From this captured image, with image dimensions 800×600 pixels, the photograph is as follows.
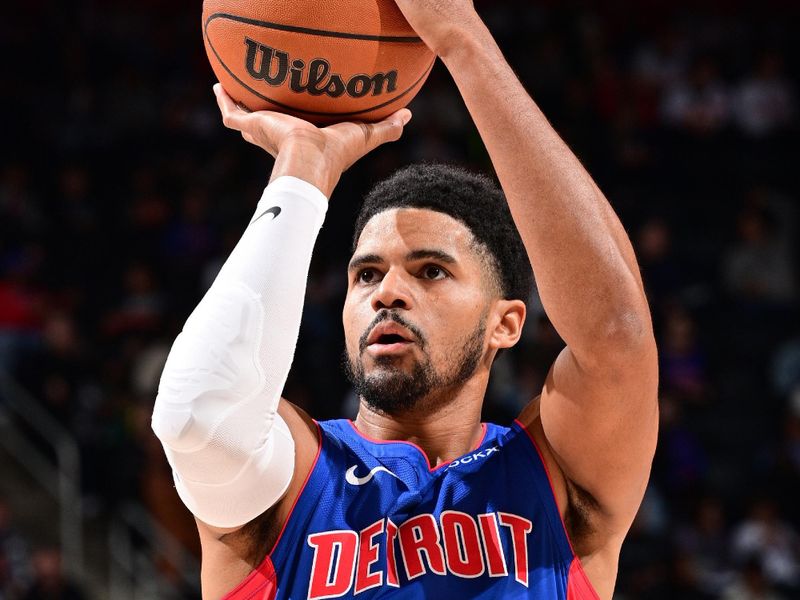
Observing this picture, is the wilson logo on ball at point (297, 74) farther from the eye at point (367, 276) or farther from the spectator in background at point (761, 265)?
the spectator in background at point (761, 265)

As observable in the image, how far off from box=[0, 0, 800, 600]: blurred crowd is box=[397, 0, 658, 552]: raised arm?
4650 millimetres

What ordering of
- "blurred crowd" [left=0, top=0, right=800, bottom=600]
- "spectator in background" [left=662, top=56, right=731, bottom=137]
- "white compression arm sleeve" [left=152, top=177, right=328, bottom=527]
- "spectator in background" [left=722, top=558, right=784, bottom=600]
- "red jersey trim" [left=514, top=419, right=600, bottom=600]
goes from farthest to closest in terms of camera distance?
1. "spectator in background" [left=662, top=56, right=731, bottom=137]
2. "blurred crowd" [left=0, top=0, right=800, bottom=600]
3. "spectator in background" [left=722, top=558, right=784, bottom=600]
4. "red jersey trim" [left=514, top=419, right=600, bottom=600]
5. "white compression arm sleeve" [left=152, top=177, right=328, bottom=527]

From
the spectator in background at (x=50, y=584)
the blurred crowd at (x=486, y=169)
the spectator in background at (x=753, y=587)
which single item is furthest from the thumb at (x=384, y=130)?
the spectator in background at (x=50, y=584)

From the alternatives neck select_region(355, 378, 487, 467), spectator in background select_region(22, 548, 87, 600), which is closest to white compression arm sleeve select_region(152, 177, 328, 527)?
neck select_region(355, 378, 487, 467)

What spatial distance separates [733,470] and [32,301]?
568cm

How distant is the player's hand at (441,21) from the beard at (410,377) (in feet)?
2.04

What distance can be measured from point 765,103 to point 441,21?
9.05 m

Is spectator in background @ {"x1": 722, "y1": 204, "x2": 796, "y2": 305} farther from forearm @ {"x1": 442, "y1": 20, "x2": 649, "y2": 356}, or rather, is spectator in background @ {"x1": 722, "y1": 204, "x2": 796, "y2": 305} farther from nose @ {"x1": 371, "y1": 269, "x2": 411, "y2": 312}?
forearm @ {"x1": 442, "y1": 20, "x2": 649, "y2": 356}

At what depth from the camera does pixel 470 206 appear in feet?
9.48

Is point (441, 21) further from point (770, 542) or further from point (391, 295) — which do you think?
point (770, 542)

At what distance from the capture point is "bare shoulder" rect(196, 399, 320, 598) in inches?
95.2

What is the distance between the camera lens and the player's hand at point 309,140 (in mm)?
2424

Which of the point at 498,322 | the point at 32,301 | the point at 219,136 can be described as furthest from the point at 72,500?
the point at 498,322

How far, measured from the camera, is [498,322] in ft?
9.43
